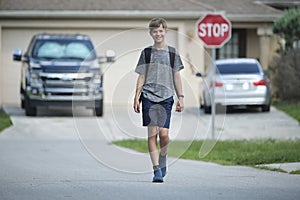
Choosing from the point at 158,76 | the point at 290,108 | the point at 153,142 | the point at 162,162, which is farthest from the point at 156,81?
the point at 290,108

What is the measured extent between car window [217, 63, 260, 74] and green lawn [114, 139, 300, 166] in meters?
7.53

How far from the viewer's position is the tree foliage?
25.2 meters

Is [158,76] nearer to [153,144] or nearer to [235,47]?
[153,144]

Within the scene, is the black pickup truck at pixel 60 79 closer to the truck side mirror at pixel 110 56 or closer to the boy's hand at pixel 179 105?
the truck side mirror at pixel 110 56

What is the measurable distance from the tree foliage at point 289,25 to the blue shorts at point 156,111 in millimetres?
16494

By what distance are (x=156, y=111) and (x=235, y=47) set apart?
2070cm

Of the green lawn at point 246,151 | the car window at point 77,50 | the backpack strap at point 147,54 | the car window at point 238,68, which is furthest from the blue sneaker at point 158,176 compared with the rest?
the car window at point 238,68

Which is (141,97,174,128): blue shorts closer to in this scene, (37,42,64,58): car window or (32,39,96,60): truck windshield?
(32,39,96,60): truck windshield

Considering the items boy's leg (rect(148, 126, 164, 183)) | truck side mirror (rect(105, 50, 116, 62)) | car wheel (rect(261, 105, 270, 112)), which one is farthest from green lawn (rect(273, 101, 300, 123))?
boy's leg (rect(148, 126, 164, 183))

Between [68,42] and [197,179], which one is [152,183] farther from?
[68,42]

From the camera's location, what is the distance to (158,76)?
9.37 meters

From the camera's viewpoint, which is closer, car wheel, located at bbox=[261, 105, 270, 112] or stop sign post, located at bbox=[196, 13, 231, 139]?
stop sign post, located at bbox=[196, 13, 231, 139]

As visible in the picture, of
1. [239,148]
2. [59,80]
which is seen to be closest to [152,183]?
[239,148]

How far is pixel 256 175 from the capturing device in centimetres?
1098
